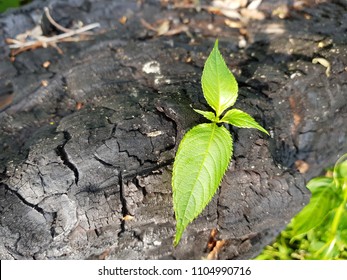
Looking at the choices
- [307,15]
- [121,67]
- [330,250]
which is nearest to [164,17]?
[121,67]

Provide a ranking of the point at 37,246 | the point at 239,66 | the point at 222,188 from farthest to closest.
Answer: the point at 239,66 < the point at 222,188 < the point at 37,246

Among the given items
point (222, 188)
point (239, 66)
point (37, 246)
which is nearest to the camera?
point (37, 246)

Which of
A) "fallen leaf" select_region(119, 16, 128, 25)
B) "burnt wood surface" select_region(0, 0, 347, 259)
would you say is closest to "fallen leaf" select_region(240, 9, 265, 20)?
"burnt wood surface" select_region(0, 0, 347, 259)

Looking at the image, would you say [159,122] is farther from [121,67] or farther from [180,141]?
[121,67]

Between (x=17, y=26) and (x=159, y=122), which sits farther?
(x=17, y=26)

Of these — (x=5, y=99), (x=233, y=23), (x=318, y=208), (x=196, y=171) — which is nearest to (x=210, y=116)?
(x=196, y=171)

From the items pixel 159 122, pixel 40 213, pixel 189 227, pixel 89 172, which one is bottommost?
pixel 189 227

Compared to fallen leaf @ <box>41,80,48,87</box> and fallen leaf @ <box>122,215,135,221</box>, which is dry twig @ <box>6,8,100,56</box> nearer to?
fallen leaf @ <box>41,80,48,87</box>

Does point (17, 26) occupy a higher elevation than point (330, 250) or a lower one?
higher
